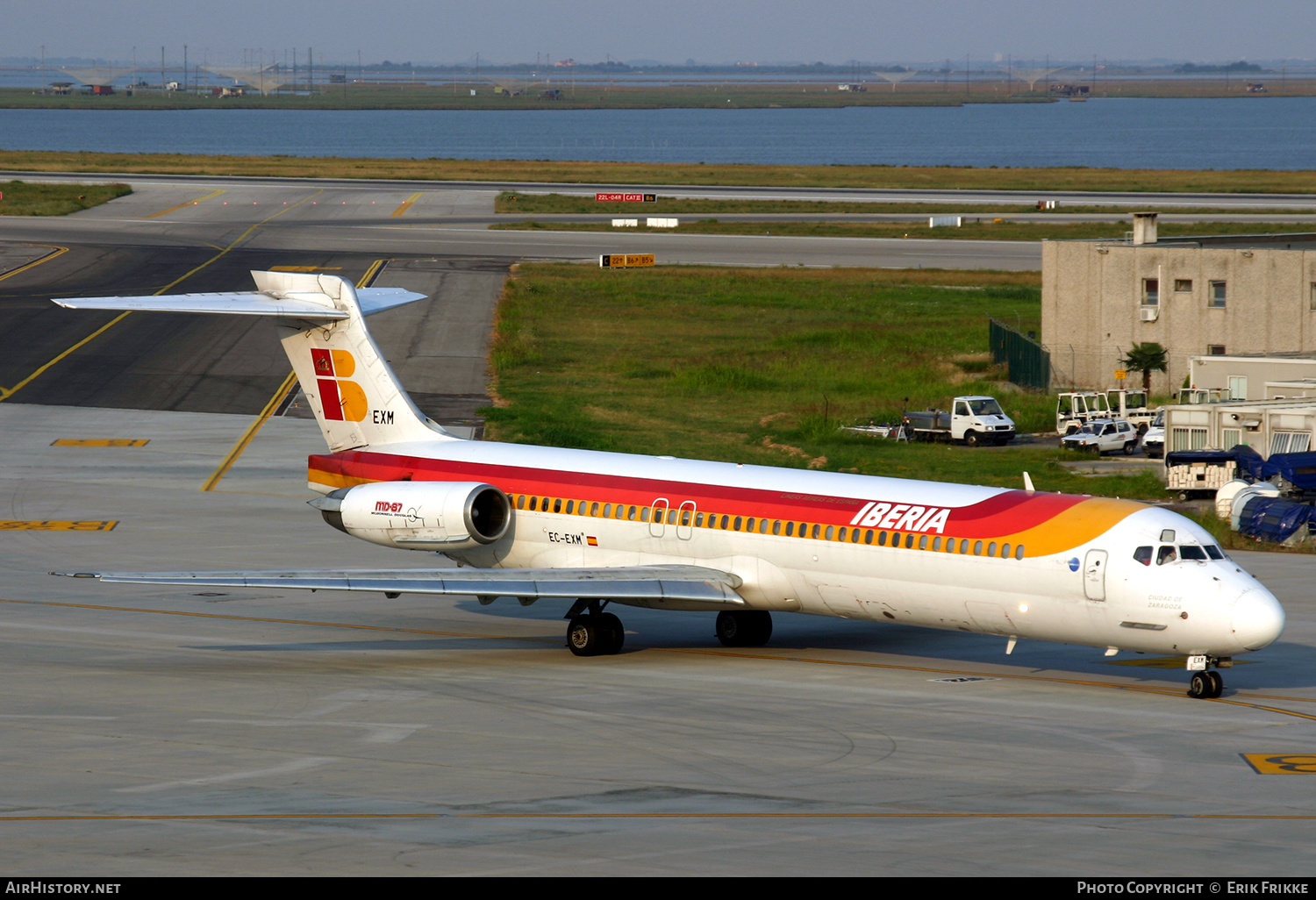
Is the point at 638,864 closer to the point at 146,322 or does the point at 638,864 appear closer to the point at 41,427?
the point at 41,427

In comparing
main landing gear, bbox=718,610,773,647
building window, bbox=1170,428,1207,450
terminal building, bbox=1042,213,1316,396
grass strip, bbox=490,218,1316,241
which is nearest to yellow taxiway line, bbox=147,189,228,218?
grass strip, bbox=490,218,1316,241

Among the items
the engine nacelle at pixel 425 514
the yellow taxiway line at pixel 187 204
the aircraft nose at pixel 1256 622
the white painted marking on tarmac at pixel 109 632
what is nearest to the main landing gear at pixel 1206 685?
the aircraft nose at pixel 1256 622

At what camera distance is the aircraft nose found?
23.0m

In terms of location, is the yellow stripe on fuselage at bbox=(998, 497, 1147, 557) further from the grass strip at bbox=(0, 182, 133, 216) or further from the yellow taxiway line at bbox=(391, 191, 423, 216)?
the grass strip at bbox=(0, 182, 133, 216)

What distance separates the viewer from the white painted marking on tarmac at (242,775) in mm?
19516

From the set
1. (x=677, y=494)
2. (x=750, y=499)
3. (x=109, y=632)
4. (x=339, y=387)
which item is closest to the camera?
(x=750, y=499)

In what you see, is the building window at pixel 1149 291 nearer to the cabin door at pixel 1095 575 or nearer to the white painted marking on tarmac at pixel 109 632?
the cabin door at pixel 1095 575

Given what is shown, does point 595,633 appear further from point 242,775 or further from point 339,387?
point 242,775

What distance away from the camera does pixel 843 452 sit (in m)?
49.1

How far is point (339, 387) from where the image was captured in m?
32.2

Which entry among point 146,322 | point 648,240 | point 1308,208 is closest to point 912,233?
point 648,240

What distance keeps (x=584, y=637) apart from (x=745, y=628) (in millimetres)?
3138

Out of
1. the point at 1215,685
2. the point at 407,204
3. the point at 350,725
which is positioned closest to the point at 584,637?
the point at 350,725

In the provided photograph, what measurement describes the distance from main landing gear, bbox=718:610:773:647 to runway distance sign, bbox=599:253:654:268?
69269mm
